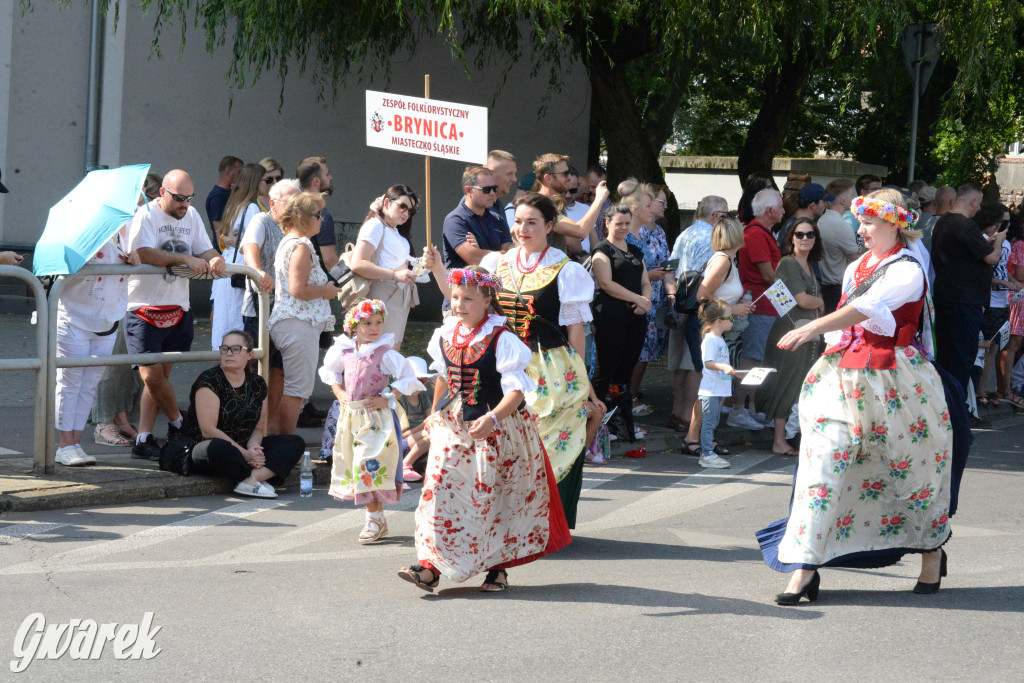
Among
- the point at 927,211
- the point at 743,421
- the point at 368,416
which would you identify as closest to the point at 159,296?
the point at 368,416

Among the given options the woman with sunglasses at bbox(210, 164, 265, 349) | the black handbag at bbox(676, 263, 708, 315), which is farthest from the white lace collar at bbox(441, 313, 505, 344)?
the black handbag at bbox(676, 263, 708, 315)

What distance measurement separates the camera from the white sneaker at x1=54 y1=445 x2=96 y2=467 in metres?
7.33

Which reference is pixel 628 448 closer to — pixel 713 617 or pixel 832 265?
pixel 832 265

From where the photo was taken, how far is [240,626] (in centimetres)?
480

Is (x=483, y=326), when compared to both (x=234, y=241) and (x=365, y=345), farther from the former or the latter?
(x=234, y=241)

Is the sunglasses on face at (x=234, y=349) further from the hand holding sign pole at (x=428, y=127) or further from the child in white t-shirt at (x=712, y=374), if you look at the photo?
the child in white t-shirt at (x=712, y=374)

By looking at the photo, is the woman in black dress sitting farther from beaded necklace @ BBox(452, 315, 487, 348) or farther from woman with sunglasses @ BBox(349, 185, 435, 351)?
beaded necklace @ BBox(452, 315, 487, 348)

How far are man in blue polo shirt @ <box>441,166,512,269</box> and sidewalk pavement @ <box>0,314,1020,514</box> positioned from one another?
5.33ft

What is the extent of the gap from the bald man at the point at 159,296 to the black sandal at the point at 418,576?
284cm

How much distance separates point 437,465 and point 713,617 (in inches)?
52.7

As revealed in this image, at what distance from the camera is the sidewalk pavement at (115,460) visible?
6734 millimetres

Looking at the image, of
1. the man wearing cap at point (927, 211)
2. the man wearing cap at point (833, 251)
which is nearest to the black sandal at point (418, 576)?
the man wearing cap at point (833, 251)

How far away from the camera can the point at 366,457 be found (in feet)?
20.4

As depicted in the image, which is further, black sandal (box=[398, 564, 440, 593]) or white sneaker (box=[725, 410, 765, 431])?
white sneaker (box=[725, 410, 765, 431])
